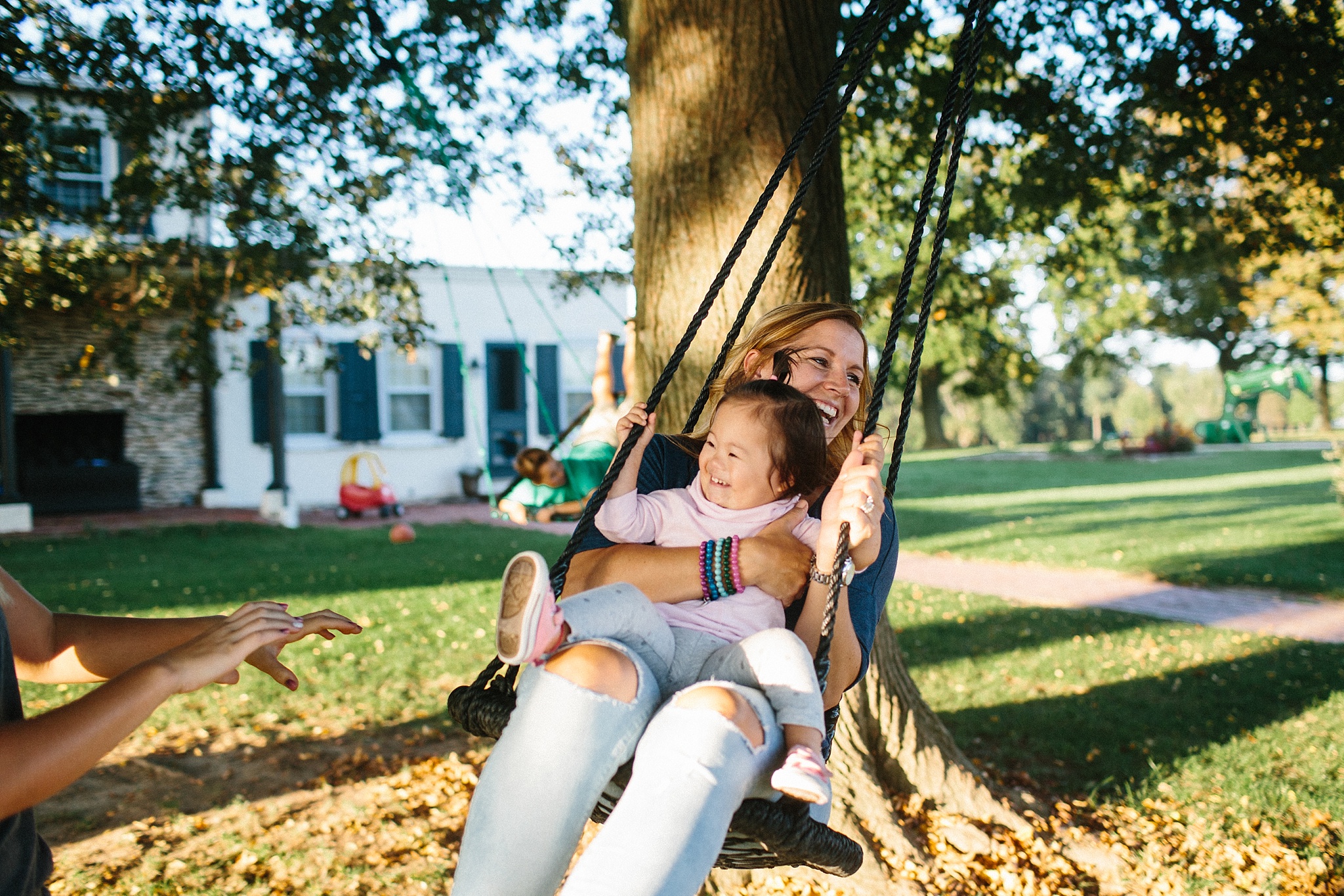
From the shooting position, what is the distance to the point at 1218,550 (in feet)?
27.5

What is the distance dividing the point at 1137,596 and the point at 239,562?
280 inches

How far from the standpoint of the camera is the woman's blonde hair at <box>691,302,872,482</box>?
224cm

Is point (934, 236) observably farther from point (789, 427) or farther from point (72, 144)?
point (72, 144)

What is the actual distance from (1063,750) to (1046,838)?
914 millimetres

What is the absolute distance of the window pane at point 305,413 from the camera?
43.6 feet

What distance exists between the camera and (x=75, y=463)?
38.4ft

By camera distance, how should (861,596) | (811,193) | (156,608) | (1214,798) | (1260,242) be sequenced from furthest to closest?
(156,608) → (1260,242) → (1214,798) → (811,193) → (861,596)

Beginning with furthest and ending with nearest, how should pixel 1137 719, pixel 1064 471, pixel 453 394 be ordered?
pixel 1064 471, pixel 453 394, pixel 1137 719

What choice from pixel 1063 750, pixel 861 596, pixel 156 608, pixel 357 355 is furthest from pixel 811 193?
pixel 357 355

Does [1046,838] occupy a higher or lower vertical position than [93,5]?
lower

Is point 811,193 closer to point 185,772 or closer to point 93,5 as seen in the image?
point 185,772

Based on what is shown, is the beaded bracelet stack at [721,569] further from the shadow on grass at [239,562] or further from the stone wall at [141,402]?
the stone wall at [141,402]

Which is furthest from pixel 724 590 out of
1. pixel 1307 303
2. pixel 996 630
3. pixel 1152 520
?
pixel 1307 303

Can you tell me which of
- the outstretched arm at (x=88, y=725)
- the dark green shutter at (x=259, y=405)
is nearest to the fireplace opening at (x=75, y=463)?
the dark green shutter at (x=259, y=405)
